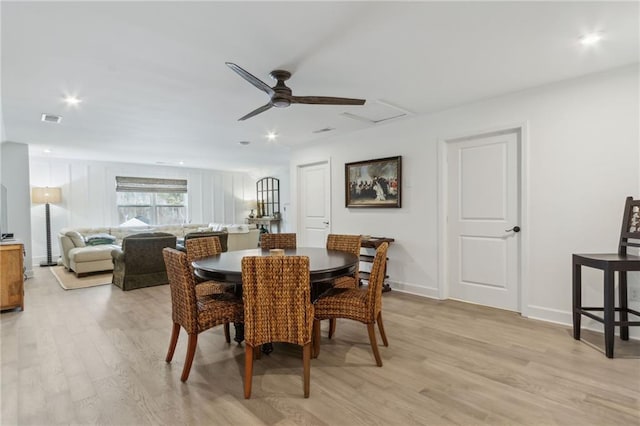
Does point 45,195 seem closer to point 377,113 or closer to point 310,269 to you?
point 377,113

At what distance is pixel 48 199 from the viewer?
6.68 meters

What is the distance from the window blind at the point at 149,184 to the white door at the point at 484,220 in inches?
286

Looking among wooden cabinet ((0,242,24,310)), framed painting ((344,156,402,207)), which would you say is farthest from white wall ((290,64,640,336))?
wooden cabinet ((0,242,24,310))

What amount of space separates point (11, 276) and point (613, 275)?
586 cm

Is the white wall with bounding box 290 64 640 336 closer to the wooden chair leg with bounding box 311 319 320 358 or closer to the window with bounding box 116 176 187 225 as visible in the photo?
the wooden chair leg with bounding box 311 319 320 358

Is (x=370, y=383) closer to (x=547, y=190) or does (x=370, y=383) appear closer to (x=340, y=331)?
(x=340, y=331)

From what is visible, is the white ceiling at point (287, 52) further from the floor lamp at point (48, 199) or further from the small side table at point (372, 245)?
the floor lamp at point (48, 199)

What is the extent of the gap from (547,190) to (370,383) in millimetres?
2544

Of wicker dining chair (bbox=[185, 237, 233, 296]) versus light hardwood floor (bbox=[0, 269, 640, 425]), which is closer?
light hardwood floor (bbox=[0, 269, 640, 425])

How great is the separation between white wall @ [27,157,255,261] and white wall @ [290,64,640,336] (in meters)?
6.83

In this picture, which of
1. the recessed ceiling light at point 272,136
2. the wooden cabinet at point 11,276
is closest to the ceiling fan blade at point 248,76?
the recessed ceiling light at point 272,136

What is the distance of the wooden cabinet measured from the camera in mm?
3662

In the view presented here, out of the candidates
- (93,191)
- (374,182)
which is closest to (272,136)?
(374,182)

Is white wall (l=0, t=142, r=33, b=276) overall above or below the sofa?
above
